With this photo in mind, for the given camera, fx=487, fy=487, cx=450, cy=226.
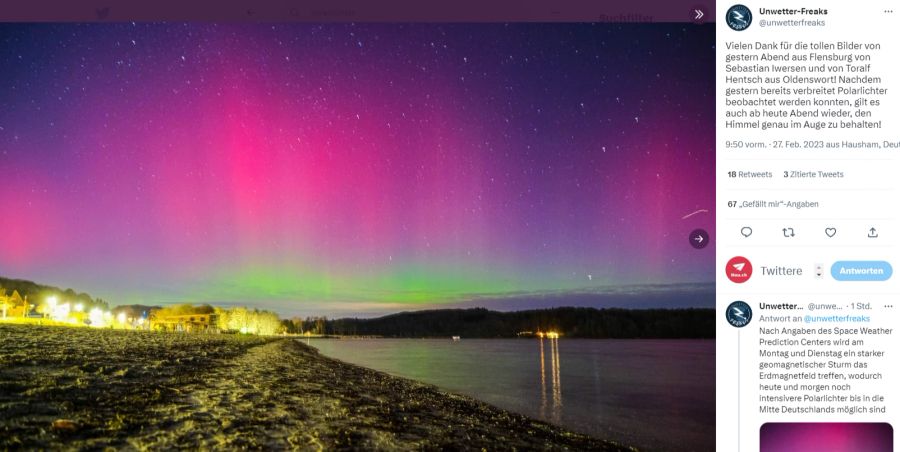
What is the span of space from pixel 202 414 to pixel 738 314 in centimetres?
959

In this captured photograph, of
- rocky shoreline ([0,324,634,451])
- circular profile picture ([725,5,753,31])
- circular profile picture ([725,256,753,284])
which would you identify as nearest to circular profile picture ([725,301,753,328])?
circular profile picture ([725,256,753,284])

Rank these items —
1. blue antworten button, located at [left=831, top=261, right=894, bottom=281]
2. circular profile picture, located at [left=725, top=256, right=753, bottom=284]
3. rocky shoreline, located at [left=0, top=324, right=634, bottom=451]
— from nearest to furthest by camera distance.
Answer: blue antworten button, located at [left=831, top=261, right=894, bottom=281], circular profile picture, located at [left=725, top=256, right=753, bottom=284], rocky shoreline, located at [left=0, top=324, right=634, bottom=451]

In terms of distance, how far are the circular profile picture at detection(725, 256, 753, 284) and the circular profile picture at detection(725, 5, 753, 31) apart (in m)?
3.14

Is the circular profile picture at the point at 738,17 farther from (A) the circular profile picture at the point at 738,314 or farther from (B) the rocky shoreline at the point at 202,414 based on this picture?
(B) the rocky shoreline at the point at 202,414

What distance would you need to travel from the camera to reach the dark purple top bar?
700cm

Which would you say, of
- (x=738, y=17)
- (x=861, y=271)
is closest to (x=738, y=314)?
(x=861, y=271)

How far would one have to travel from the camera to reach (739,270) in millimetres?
6254

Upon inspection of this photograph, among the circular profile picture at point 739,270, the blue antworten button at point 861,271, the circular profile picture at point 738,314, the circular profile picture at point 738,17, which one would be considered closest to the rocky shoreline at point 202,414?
the circular profile picture at point 738,314

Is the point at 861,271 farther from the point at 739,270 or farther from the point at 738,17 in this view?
the point at 738,17

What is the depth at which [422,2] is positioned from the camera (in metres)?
7.05

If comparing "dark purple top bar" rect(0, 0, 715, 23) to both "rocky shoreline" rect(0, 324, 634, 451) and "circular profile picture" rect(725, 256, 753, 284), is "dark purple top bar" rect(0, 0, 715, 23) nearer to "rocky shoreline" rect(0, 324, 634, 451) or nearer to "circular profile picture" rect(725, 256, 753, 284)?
"circular profile picture" rect(725, 256, 753, 284)

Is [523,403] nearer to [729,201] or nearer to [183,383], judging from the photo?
[183,383]

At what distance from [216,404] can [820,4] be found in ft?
42.7

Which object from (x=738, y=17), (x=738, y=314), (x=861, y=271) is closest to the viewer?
(x=861, y=271)
